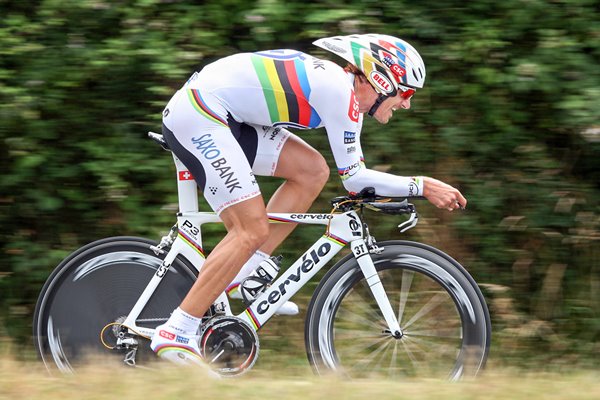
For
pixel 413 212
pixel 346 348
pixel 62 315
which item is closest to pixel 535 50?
pixel 413 212

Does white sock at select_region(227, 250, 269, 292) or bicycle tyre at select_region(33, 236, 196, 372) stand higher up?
white sock at select_region(227, 250, 269, 292)

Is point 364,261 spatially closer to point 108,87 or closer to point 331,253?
point 331,253

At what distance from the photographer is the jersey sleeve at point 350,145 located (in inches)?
191

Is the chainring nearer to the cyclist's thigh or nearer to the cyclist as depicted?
the cyclist

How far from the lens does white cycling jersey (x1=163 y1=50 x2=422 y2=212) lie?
Result: 4.89m

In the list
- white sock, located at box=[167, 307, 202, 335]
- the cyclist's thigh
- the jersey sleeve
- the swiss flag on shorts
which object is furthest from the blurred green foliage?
the jersey sleeve

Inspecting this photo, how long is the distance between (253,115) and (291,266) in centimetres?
87

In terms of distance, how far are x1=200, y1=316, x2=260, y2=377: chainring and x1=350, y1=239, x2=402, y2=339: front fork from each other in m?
0.69

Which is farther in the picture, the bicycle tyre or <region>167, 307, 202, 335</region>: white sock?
the bicycle tyre

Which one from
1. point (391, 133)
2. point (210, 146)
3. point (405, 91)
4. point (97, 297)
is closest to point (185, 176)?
point (210, 146)

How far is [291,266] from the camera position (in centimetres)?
526

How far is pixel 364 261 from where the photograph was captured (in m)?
5.13

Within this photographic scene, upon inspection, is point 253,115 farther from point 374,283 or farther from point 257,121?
point 374,283

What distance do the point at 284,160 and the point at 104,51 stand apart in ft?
6.84
